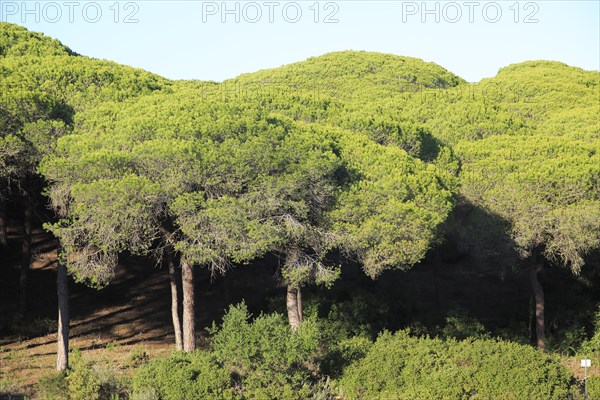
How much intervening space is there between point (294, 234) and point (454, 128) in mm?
12520

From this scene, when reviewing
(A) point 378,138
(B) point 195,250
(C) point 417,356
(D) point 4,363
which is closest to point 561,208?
(A) point 378,138

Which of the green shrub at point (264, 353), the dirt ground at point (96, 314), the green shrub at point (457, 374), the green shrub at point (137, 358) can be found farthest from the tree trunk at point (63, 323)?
the green shrub at point (457, 374)

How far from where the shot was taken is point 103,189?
707 inches

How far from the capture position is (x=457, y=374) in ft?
56.2

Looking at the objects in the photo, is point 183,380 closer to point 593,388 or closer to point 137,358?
point 137,358

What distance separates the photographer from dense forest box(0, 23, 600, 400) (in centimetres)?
1725

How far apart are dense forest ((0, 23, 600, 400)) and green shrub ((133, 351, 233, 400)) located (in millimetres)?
55

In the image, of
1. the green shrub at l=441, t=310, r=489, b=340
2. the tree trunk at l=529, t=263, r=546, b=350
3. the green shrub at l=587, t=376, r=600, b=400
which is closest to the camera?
the green shrub at l=587, t=376, r=600, b=400

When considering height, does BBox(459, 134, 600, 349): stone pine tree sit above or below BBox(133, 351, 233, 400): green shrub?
above

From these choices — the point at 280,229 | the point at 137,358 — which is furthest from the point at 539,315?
the point at 137,358

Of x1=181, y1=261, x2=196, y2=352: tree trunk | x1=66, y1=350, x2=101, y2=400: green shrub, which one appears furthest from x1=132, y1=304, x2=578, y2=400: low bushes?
x1=181, y1=261, x2=196, y2=352: tree trunk

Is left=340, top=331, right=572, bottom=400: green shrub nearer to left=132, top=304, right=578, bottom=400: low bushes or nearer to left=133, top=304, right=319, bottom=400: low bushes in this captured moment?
left=132, top=304, right=578, bottom=400: low bushes

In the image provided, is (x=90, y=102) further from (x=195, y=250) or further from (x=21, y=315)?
(x=21, y=315)

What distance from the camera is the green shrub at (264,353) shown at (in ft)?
54.6
